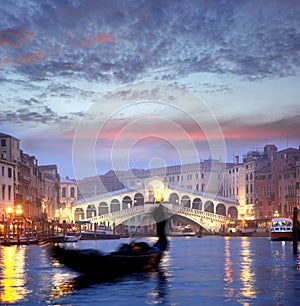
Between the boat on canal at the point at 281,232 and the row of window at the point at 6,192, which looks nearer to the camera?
the row of window at the point at 6,192

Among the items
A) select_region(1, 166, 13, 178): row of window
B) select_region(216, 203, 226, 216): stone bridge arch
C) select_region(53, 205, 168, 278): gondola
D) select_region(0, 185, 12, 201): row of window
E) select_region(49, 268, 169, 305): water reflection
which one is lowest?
select_region(49, 268, 169, 305): water reflection

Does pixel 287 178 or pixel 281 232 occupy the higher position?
pixel 287 178

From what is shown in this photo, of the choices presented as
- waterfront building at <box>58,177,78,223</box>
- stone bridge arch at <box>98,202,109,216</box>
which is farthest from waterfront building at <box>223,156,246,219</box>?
waterfront building at <box>58,177,78,223</box>

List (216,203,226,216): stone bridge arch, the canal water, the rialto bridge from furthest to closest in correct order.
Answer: (216,203,226,216): stone bridge arch
the rialto bridge
the canal water

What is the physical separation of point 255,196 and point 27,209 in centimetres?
2067

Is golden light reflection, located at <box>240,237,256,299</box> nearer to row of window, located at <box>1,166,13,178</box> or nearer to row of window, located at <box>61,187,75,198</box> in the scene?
row of window, located at <box>1,166,13,178</box>

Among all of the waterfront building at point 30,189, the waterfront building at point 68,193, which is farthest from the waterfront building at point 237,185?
the waterfront building at point 30,189

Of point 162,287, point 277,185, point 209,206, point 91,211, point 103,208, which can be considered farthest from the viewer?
point 209,206

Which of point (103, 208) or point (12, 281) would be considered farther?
point (103, 208)

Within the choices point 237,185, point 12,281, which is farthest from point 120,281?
point 237,185

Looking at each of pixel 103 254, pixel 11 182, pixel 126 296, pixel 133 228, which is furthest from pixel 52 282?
pixel 133 228

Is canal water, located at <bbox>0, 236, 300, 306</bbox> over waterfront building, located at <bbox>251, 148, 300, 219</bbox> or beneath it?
beneath

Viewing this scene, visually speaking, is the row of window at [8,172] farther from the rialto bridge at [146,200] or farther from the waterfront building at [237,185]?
the waterfront building at [237,185]

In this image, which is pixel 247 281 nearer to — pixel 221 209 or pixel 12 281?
pixel 12 281
